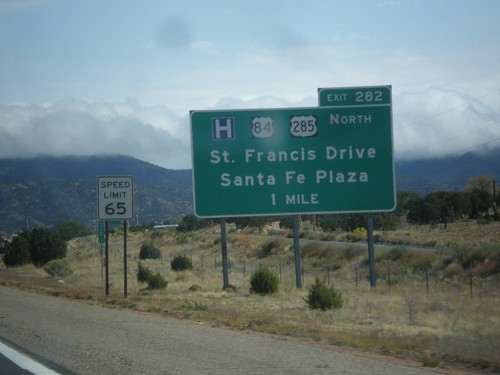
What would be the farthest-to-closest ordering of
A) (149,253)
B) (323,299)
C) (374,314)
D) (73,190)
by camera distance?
(73,190) → (149,253) → (323,299) → (374,314)

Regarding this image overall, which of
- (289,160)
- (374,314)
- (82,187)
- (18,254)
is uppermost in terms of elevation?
(82,187)

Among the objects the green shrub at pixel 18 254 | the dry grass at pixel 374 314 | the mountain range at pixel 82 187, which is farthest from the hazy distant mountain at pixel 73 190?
the dry grass at pixel 374 314

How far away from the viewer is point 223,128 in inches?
1040

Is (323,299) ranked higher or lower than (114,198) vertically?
lower

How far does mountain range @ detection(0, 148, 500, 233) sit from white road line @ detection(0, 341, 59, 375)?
61.9m

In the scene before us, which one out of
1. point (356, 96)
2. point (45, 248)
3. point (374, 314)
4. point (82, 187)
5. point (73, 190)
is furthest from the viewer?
point (82, 187)

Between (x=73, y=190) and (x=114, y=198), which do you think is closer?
(x=114, y=198)

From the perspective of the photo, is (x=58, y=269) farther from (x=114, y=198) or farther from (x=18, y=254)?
(x=114, y=198)

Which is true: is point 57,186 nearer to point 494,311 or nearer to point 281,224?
point 281,224

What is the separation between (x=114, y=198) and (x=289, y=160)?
6.18 metres

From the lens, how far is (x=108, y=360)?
1159 cm

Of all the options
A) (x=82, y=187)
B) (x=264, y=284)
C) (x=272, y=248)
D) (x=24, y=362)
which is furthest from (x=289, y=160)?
(x=82, y=187)

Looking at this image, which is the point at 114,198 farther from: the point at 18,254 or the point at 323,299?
the point at 18,254

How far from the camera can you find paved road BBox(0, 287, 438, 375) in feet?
35.0
